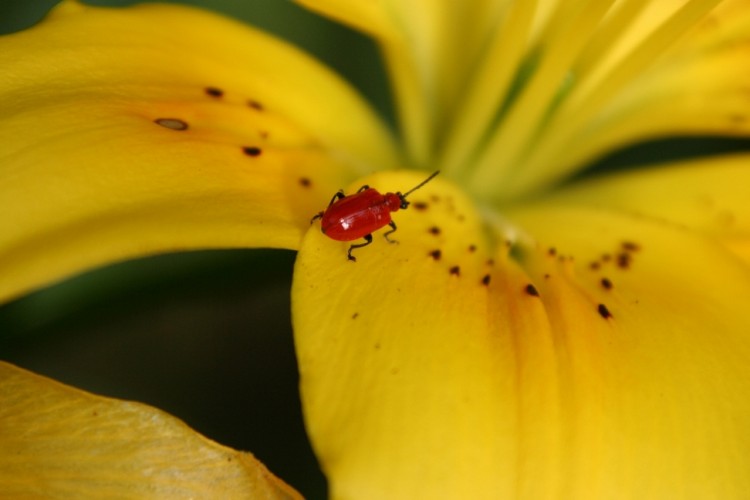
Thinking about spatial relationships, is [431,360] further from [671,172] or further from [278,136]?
[671,172]

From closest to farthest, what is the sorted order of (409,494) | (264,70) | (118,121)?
(409,494) < (118,121) < (264,70)

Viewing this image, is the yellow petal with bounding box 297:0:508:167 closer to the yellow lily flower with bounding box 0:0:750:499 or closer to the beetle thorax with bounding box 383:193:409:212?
the yellow lily flower with bounding box 0:0:750:499

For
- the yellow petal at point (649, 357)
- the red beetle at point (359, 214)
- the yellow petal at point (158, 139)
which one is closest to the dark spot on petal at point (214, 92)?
the yellow petal at point (158, 139)

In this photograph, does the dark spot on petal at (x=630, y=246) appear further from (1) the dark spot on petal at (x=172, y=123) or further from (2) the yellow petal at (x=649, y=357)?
(1) the dark spot on petal at (x=172, y=123)

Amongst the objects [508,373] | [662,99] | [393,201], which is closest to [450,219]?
[393,201]

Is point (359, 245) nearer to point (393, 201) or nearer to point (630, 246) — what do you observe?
point (393, 201)

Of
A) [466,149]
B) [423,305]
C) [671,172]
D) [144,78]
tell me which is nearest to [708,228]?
[671,172]

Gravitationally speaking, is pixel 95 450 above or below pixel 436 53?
below

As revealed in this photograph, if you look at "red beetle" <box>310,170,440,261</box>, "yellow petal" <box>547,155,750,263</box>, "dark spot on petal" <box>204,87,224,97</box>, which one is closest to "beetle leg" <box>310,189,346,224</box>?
"red beetle" <box>310,170,440,261</box>
